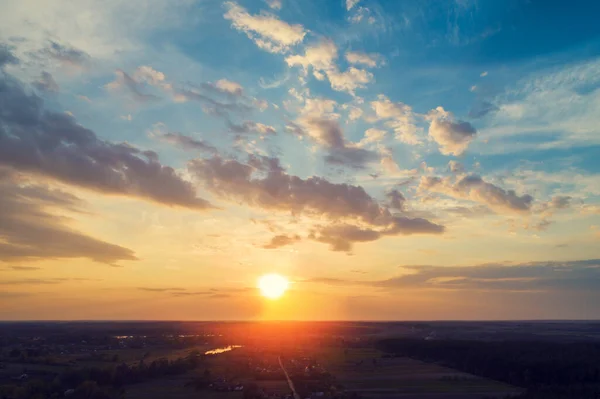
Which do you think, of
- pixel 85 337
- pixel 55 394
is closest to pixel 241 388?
pixel 55 394

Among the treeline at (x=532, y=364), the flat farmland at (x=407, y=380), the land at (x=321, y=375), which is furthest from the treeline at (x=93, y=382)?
the treeline at (x=532, y=364)

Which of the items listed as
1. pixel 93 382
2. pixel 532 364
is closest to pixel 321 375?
pixel 93 382

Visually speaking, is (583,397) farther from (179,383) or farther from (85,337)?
(85,337)

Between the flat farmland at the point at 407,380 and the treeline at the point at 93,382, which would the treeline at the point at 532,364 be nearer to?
the flat farmland at the point at 407,380

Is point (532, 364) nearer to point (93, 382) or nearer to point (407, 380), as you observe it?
point (407, 380)

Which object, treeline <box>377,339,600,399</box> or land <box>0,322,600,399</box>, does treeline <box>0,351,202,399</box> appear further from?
treeline <box>377,339,600,399</box>

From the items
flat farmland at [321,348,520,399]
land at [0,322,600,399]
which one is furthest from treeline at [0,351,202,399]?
flat farmland at [321,348,520,399]
